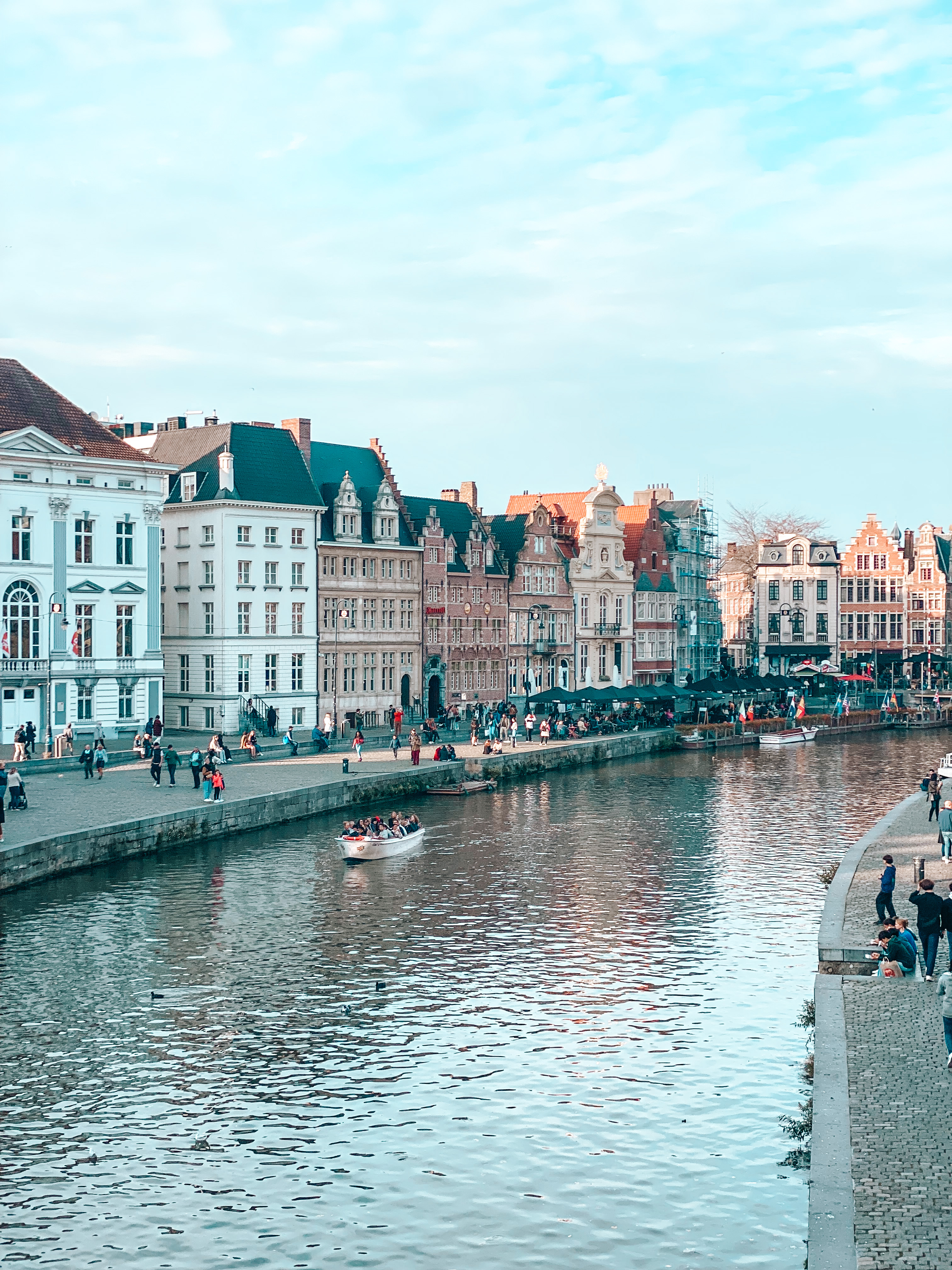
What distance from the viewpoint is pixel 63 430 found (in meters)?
68.9

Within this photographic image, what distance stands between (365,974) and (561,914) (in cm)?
793

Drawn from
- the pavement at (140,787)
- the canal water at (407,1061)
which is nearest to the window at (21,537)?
the pavement at (140,787)

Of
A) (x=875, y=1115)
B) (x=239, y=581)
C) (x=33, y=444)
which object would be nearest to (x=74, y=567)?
(x=33, y=444)

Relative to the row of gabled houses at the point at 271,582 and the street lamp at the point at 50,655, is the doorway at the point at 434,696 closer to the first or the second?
the row of gabled houses at the point at 271,582

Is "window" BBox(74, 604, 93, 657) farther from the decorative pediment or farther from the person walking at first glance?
the person walking

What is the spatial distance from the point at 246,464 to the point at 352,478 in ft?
28.6

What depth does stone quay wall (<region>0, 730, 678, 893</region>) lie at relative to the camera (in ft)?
131

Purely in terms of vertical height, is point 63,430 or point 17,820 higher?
point 63,430

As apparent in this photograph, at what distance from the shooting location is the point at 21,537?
6606 cm

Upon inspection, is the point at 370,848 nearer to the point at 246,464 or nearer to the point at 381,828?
the point at 381,828

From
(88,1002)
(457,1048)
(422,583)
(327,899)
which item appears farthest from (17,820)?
(422,583)

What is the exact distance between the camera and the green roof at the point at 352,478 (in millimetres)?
83000

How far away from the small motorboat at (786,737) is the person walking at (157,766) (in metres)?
47.6

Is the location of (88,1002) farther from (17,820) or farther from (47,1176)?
(17,820)
